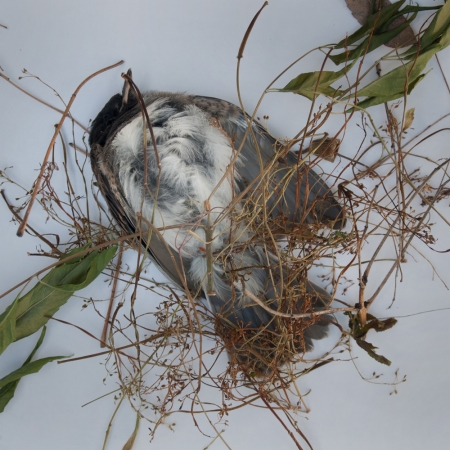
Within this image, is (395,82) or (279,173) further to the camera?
(279,173)

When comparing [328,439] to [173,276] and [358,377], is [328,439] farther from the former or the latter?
[173,276]

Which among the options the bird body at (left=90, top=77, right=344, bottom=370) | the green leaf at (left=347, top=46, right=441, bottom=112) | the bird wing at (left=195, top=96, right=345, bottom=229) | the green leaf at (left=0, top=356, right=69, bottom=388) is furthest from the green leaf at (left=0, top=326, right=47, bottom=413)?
the green leaf at (left=347, top=46, right=441, bottom=112)

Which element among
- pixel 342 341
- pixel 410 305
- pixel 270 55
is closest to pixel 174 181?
pixel 270 55

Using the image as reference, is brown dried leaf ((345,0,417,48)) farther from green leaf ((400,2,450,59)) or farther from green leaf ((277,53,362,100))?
green leaf ((277,53,362,100))

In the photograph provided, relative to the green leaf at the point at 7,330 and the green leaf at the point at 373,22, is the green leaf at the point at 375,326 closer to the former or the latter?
the green leaf at the point at 373,22

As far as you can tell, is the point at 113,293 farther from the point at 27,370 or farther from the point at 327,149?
the point at 327,149

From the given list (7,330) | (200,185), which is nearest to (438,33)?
(200,185)

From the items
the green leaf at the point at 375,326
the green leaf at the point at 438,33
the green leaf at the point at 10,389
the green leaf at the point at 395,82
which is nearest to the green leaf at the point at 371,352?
the green leaf at the point at 375,326
